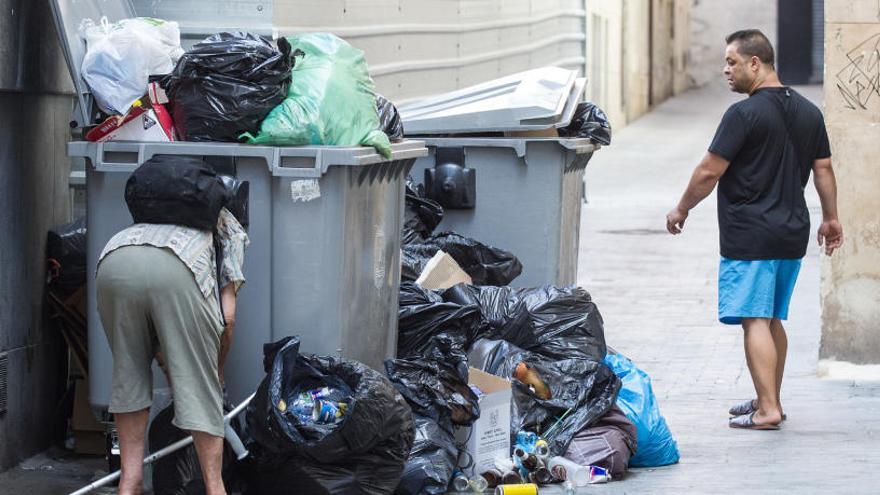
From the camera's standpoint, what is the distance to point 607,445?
6.01 meters

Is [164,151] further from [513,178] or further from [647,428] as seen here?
[513,178]

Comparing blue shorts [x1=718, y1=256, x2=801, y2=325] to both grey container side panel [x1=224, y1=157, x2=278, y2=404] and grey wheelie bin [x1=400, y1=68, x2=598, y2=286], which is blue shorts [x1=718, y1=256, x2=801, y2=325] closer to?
grey wheelie bin [x1=400, y1=68, x2=598, y2=286]

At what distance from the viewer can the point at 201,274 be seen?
504 centimetres

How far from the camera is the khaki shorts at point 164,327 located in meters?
4.98

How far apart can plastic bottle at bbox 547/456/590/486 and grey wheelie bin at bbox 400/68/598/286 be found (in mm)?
1930

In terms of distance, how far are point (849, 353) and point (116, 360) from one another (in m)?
4.54

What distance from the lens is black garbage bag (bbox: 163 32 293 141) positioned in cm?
554

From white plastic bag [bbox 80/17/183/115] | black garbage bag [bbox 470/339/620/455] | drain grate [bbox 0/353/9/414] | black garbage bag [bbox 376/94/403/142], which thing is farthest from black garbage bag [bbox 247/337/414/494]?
black garbage bag [bbox 376/94/403/142]

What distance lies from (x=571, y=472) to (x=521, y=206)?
83.0 inches

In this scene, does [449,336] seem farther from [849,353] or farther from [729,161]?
[849,353]

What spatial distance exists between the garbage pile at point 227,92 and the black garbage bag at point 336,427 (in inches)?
32.7

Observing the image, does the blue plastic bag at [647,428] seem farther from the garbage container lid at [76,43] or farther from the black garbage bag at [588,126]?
the garbage container lid at [76,43]

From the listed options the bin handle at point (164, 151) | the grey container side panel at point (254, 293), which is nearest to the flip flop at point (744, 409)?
the grey container side panel at point (254, 293)

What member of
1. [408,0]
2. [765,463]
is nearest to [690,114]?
[408,0]
